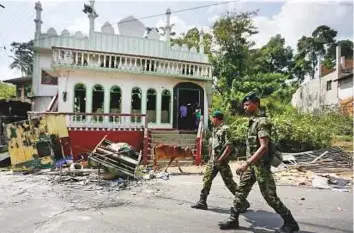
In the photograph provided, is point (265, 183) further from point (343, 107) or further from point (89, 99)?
point (343, 107)

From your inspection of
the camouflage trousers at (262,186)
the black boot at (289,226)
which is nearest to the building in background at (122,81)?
the camouflage trousers at (262,186)

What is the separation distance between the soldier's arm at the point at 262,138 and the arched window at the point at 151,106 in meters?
13.4

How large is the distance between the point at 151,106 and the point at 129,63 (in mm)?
2523

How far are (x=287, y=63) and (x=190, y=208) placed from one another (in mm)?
43498

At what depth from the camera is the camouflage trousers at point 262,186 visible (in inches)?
188

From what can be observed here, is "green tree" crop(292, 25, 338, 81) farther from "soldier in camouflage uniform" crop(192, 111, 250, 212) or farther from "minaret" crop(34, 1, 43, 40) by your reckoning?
"soldier in camouflage uniform" crop(192, 111, 250, 212)

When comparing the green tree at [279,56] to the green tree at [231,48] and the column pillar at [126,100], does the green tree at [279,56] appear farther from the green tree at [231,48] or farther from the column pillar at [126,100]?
the column pillar at [126,100]

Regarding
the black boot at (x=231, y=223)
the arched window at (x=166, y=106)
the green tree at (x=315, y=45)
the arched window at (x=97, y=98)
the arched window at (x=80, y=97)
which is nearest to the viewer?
the black boot at (x=231, y=223)

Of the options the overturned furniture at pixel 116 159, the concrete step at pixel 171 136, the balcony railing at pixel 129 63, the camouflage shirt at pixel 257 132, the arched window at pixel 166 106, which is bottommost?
the overturned furniture at pixel 116 159

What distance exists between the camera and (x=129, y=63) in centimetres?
1731

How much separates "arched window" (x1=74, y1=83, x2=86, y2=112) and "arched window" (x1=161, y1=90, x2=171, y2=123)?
4.04 m

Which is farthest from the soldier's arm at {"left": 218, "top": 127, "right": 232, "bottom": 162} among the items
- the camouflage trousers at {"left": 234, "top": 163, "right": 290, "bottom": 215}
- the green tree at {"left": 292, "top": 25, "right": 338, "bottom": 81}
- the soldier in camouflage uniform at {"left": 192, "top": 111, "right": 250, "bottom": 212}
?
the green tree at {"left": 292, "top": 25, "right": 338, "bottom": 81}

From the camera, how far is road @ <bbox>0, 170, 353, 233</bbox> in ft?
17.1

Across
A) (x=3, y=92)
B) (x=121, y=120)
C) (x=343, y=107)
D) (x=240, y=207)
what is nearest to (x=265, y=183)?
(x=240, y=207)
